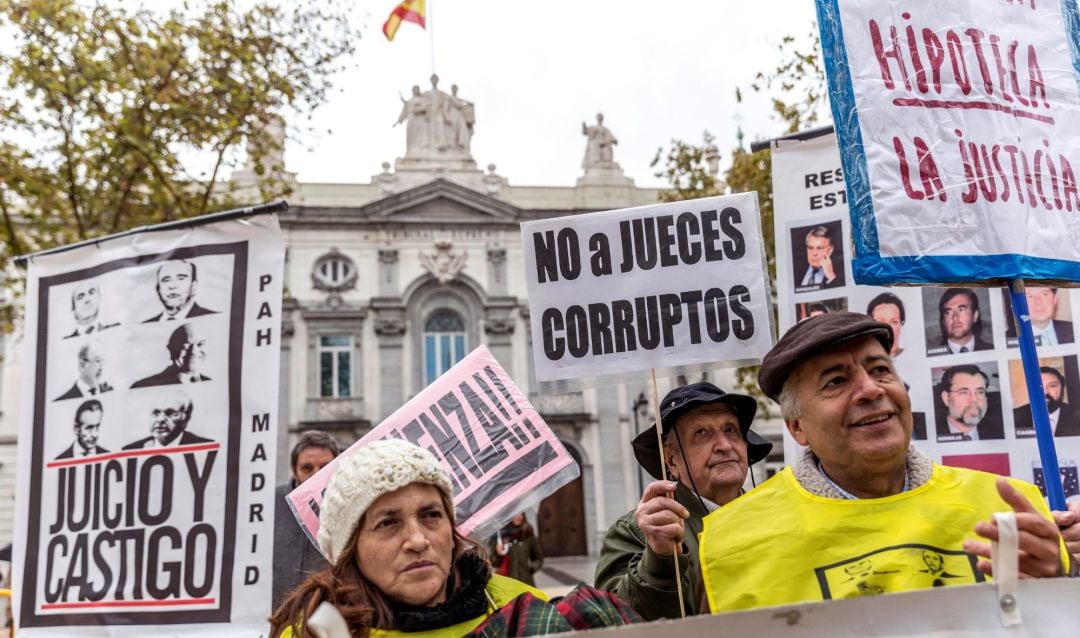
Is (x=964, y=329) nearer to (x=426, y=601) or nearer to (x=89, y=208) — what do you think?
(x=426, y=601)

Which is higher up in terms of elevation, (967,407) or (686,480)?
(967,407)

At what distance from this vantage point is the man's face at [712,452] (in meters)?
3.10

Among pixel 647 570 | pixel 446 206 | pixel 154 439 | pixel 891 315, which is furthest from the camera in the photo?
pixel 446 206

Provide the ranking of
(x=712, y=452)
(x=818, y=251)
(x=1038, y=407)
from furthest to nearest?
1. (x=818, y=251)
2. (x=712, y=452)
3. (x=1038, y=407)

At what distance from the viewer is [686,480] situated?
3.17 metres

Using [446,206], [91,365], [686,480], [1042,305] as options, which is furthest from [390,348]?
[686,480]

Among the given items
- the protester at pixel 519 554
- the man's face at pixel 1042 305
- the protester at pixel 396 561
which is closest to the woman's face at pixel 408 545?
the protester at pixel 396 561

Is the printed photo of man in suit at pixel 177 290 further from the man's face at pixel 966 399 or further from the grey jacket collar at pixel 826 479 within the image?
the man's face at pixel 966 399

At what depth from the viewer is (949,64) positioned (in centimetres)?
245

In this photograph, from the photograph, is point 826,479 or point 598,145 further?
point 598,145

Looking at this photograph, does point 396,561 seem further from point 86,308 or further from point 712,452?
point 86,308

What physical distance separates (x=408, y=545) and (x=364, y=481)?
20 centimetres

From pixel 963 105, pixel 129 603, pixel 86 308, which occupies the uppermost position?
pixel 963 105

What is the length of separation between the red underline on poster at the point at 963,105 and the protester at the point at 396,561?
1553mm
